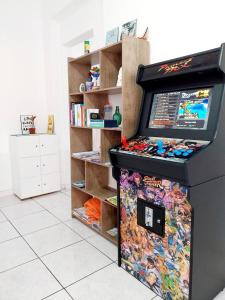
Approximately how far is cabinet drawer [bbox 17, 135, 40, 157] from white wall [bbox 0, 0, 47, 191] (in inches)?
18.0

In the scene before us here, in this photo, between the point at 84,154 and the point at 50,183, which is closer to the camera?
the point at 84,154

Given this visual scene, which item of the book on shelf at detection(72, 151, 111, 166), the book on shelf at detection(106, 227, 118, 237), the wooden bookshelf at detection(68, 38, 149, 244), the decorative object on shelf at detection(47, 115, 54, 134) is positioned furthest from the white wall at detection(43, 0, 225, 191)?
the book on shelf at detection(106, 227, 118, 237)

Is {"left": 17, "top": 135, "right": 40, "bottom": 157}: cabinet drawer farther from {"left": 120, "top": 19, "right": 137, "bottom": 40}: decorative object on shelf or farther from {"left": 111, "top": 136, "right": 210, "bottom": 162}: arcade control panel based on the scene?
{"left": 111, "top": 136, "right": 210, "bottom": 162}: arcade control panel

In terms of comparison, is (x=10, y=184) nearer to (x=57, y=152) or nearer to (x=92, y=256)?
(x=57, y=152)

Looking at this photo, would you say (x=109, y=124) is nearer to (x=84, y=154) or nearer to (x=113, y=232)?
(x=84, y=154)

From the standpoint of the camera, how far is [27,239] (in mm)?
2469

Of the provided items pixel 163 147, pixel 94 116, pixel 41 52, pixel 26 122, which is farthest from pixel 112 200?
pixel 41 52

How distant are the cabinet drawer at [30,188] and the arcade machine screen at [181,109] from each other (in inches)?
95.9

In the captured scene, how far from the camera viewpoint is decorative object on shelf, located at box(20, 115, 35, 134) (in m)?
3.78

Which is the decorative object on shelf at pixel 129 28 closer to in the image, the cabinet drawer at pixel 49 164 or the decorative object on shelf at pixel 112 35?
the decorative object on shelf at pixel 112 35

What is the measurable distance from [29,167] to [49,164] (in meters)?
0.34

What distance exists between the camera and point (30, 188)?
3605mm

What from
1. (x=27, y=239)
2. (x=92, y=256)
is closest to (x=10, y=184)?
(x=27, y=239)

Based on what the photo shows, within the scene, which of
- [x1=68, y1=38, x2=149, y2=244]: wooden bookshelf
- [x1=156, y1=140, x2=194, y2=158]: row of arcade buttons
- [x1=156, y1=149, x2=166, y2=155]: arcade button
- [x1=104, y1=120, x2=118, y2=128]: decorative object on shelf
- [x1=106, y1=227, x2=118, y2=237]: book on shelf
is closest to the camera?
[x1=156, y1=140, x2=194, y2=158]: row of arcade buttons
